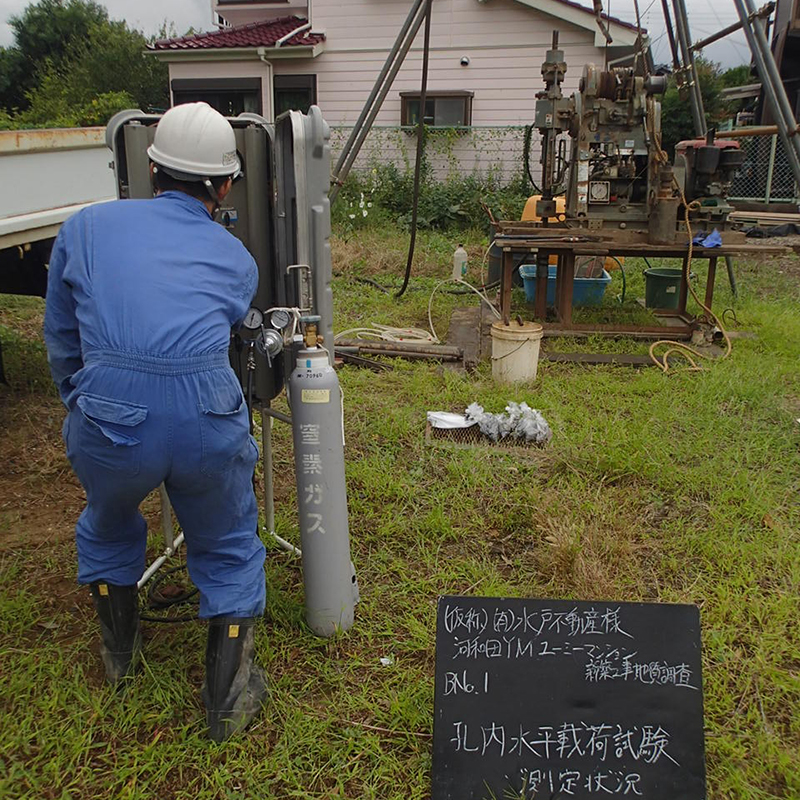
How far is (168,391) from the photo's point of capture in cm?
198

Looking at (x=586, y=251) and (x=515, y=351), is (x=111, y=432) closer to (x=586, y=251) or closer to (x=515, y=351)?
(x=515, y=351)

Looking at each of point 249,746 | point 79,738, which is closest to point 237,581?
point 249,746

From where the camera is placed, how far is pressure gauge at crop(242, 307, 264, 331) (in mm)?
2674

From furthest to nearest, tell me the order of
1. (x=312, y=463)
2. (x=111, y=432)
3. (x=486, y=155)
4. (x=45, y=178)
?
(x=486, y=155) → (x=45, y=178) → (x=312, y=463) → (x=111, y=432)

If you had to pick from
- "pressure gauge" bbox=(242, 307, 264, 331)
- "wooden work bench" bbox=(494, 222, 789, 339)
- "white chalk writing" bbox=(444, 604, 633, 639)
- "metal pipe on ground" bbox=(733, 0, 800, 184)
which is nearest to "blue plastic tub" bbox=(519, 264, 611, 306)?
"wooden work bench" bbox=(494, 222, 789, 339)

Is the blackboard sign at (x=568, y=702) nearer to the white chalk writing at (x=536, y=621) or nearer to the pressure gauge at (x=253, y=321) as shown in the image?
the white chalk writing at (x=536, y=621)

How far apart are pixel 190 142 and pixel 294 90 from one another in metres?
13.2

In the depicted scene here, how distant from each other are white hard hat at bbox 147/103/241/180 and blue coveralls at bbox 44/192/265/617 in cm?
9

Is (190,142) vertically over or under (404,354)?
over

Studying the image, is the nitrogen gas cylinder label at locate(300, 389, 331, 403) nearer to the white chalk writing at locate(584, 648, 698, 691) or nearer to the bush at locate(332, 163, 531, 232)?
the white chalk writing at locate(584, 648, 698, 691)

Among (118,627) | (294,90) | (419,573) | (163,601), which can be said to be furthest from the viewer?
(294,90)

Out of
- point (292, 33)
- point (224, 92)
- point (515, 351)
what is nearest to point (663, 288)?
point (515, 351)

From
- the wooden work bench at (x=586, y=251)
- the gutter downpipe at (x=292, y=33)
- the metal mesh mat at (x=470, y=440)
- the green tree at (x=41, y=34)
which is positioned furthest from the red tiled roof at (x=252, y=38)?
the green tree at (x=41, y=34)

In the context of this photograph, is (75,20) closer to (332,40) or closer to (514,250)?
(332,40)
